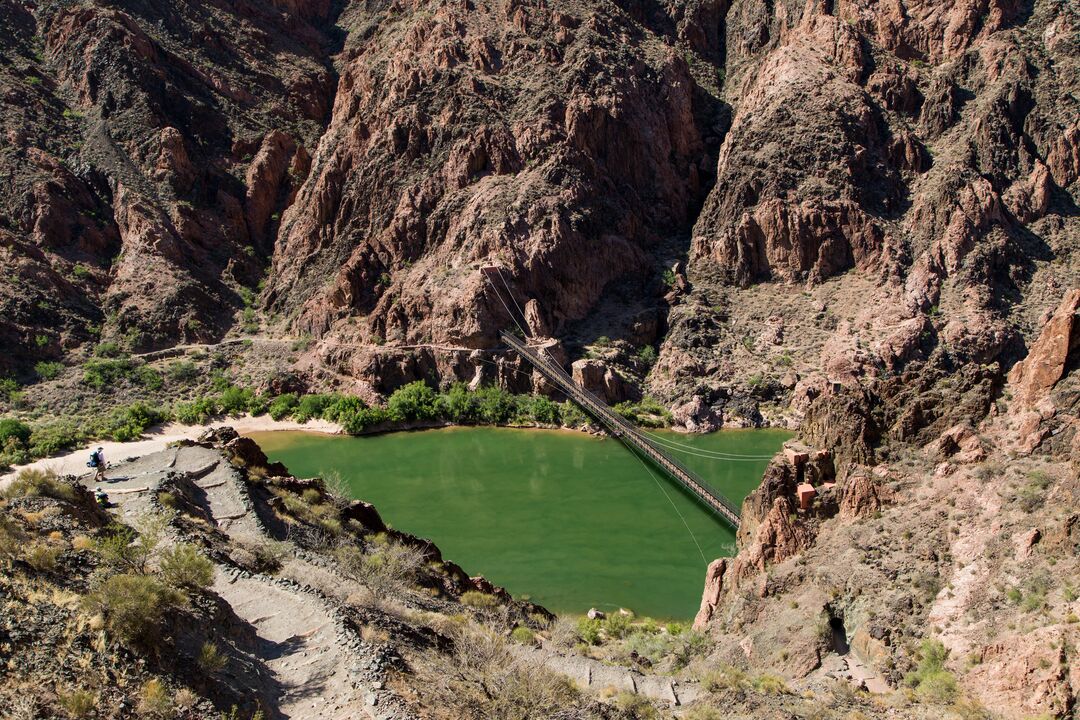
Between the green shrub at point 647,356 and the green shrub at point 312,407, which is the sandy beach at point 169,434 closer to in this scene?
the green shrub at point 312,407

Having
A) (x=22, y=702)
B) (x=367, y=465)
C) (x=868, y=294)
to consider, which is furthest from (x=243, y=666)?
(x=868, y=294)

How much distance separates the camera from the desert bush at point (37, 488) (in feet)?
47.3

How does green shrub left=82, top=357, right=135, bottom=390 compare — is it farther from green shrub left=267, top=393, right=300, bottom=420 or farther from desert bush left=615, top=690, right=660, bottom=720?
desert bush left=615, top=690, right=660, bottom=720

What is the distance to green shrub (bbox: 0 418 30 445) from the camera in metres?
39.8

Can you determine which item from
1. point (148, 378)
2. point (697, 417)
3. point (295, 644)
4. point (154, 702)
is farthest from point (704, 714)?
point (148, 378)

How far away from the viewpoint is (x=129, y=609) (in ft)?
30.2

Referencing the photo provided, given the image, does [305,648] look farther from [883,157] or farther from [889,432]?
[883,157]

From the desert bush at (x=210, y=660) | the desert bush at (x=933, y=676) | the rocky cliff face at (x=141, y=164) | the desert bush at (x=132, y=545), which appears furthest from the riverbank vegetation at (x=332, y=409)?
the desert bush at (x=210, y=660)

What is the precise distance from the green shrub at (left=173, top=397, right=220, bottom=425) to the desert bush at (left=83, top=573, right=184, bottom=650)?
40206 millimetres

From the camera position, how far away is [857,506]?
1755cm

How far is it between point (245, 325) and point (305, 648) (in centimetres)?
4978

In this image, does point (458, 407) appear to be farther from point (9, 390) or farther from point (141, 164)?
point (141, 164)

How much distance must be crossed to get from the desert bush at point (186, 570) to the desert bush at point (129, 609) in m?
1.90

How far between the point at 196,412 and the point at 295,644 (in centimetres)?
3890
